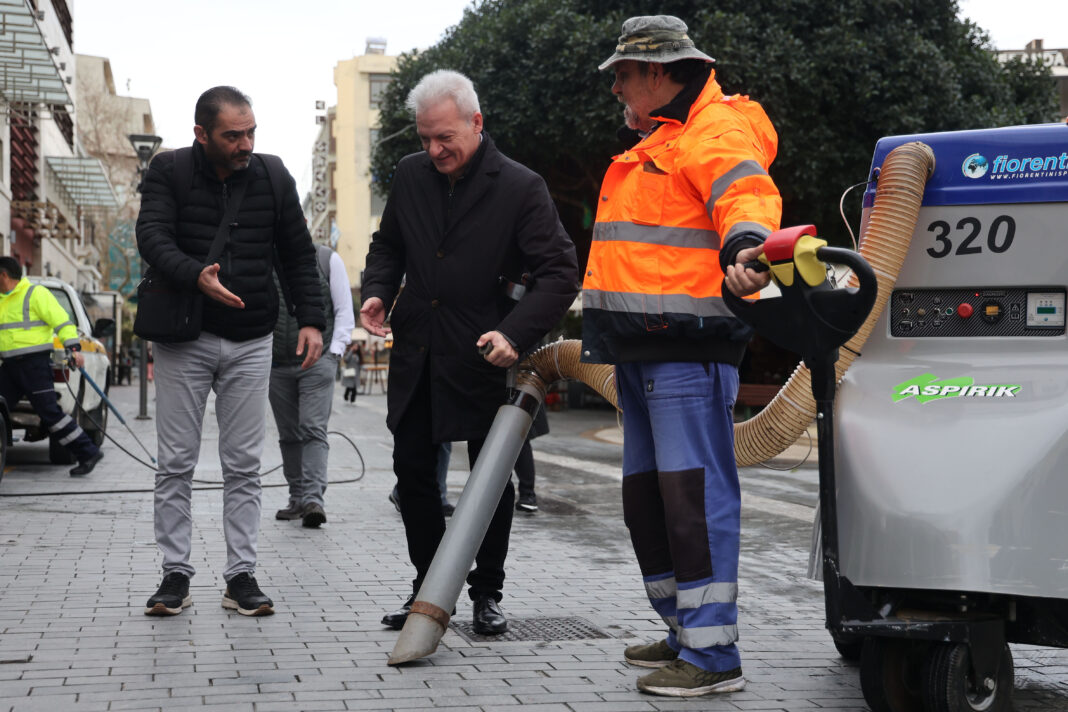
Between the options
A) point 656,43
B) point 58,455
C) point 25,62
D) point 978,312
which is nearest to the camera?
point 978,312

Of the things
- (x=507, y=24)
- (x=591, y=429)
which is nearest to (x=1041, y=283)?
(x=591, y=429)

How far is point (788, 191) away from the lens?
70.9 feet

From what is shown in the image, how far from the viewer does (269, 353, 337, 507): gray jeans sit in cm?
789

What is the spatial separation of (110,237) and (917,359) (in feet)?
178

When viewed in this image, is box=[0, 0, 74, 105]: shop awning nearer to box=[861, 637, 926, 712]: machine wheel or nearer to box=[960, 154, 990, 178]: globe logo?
box=[960, 154, 990, 178]: globe logo

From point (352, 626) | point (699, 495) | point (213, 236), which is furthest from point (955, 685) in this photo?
point (213, 236)

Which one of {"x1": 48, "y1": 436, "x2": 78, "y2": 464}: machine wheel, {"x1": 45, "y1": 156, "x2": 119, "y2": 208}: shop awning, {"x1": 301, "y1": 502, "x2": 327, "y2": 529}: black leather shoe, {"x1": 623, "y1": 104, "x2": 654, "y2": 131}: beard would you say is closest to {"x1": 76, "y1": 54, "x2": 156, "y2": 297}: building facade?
{"x1": 45, "y1": 156, "x2": 119, "y2": 208}: shop awning

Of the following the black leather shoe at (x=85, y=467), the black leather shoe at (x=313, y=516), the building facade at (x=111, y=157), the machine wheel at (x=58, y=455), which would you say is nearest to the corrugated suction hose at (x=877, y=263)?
the black leather shoe at (x=313, y=516)

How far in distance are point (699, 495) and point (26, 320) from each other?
8175 millimetres

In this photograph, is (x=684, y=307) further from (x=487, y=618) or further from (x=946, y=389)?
(x=487, y=618)

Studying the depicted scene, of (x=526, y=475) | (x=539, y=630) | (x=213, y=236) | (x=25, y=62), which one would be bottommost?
(x=539, y=630)

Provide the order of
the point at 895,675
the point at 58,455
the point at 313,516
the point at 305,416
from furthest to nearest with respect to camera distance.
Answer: the point at 58,455 → the point at 305,416 → the point at 313,516 → the point at 895,675

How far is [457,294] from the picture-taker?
4668 millimetres

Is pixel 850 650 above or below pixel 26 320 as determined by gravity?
below
